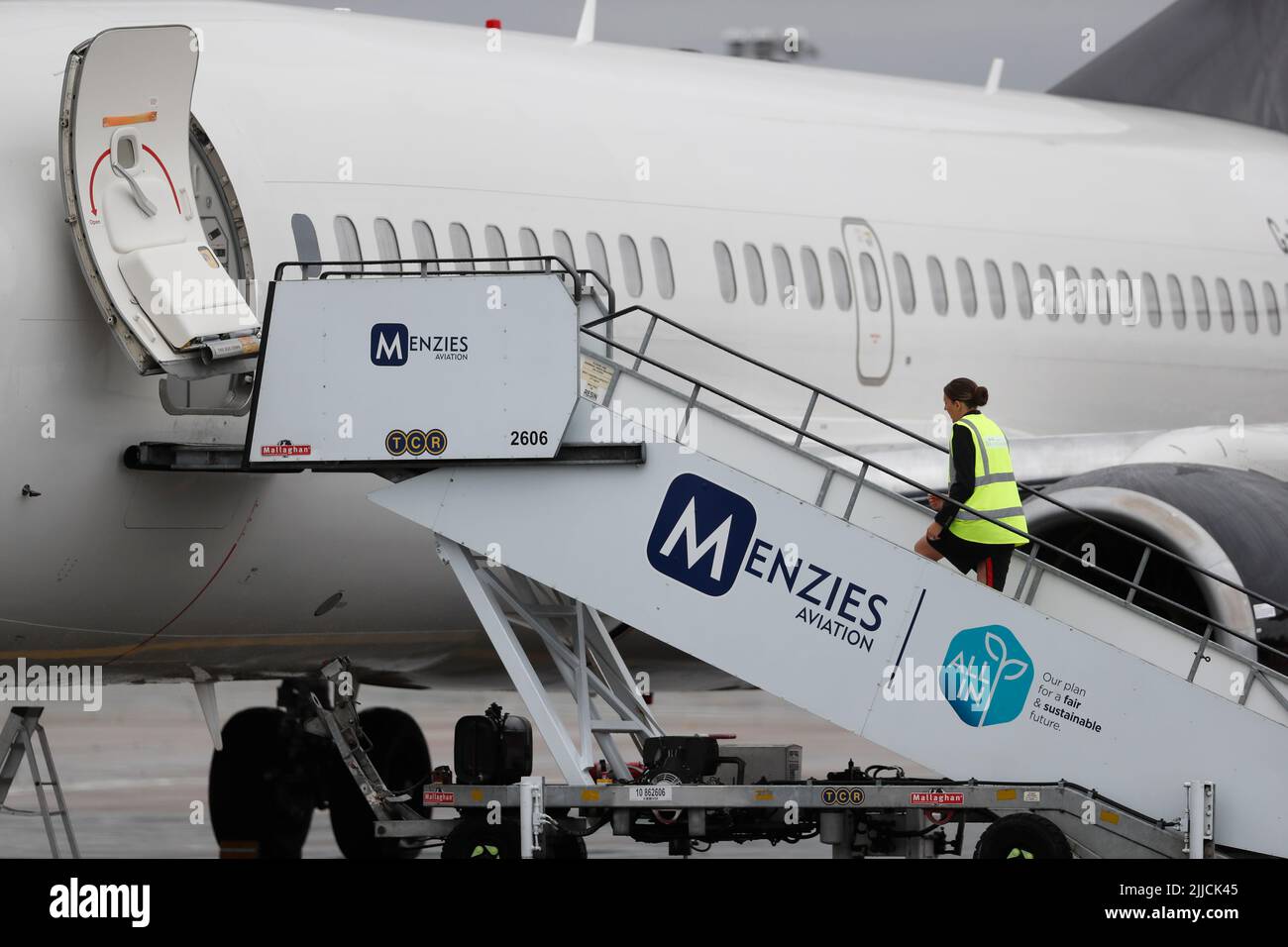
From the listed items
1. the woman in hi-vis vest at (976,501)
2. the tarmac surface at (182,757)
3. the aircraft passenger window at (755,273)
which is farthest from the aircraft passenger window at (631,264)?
the woman in hi-vis vest at (976,501)

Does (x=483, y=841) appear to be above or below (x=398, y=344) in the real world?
below

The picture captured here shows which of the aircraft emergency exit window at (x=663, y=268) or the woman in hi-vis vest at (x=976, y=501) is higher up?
the aircraft emergency exit window at (x=663, y=268)

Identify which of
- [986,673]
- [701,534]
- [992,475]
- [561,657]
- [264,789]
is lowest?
[264,789]

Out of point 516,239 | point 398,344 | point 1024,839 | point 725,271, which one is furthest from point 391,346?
point 725,271

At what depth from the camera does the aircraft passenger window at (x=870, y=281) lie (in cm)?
1282

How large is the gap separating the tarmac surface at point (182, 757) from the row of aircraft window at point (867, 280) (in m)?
2.26

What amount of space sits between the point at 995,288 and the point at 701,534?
5.32 meters

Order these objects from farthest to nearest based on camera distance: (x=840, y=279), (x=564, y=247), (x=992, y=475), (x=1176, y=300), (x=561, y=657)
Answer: (x=1176, y=300)
(x=840, y=279)
(x=564, y=247)
(x=561, y=657)
(x=992, y=475)

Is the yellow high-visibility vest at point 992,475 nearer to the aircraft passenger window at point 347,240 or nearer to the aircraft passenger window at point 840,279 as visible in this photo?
the aircraft passenger window at point 347,240

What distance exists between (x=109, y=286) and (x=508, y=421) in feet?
5.54

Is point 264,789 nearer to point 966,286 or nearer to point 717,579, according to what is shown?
point 966,286

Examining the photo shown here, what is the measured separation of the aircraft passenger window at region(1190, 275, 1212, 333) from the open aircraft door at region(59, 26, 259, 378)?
7.61 m

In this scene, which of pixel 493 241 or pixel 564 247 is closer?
pixel 493 241

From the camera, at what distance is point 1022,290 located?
45.0ft
